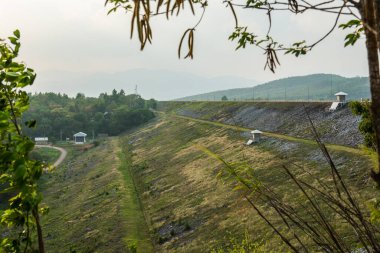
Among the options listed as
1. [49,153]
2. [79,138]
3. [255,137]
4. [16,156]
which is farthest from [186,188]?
[79,138]

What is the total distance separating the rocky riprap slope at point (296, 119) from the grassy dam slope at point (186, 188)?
31 cm

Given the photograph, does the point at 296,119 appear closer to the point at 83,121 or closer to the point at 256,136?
the point at 256,136

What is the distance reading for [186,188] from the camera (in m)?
58.7

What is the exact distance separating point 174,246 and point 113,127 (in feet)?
422

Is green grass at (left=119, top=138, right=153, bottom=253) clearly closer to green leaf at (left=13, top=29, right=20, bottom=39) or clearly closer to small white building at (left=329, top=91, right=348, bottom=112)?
small white building at (left=329, top=91, right=348, bottom=112)

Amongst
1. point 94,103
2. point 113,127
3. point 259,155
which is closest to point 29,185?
point 259,155

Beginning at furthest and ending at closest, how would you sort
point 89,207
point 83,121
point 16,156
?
1. point 83,121
2. point 89,207
3. point 16,156

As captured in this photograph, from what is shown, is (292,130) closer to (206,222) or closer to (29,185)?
(206,222)

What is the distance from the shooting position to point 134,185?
73438mm

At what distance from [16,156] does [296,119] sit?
228 feet

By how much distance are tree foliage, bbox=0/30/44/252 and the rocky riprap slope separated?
93.4 ft

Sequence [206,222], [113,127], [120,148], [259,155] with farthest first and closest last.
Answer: [113,127] → [120,148] → [259,155] → [206,222]

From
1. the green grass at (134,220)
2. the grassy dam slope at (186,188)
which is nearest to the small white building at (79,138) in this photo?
the grassy dam slope at (186,188)

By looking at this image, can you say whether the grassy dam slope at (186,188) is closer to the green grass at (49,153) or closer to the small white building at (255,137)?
the small white building at (255,137)
